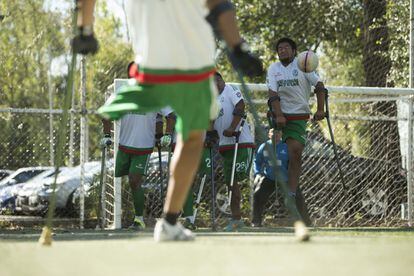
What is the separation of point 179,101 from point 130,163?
18.0 feet

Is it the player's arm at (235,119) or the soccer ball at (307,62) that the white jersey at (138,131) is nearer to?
the player's arm at (235,119)

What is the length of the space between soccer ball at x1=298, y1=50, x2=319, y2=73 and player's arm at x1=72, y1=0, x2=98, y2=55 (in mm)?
4432

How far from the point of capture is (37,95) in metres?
36.9

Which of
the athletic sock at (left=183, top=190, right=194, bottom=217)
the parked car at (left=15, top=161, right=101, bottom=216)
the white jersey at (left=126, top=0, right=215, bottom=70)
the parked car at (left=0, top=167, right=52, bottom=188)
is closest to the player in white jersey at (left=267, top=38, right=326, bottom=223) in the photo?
the athletic sock at (left=183, top=190, right=194, bottom=217)

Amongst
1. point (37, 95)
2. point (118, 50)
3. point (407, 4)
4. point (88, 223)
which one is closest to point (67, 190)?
point (88, 223)

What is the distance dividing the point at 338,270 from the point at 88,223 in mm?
7775

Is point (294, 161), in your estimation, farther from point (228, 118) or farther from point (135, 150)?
point (135, 150)

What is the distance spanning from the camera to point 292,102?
10.0 metres

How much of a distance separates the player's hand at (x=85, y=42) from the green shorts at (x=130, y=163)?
4.81 metres

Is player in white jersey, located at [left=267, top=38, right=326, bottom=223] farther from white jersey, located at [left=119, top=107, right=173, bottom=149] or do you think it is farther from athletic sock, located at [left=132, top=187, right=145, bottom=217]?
athletic sock, located at [left=132, top=187, right=145, bottom=217]

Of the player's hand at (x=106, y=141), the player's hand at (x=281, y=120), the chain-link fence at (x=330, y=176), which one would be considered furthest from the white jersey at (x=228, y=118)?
the player's hand at (x=106, y=141)

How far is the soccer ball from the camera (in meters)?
10.0

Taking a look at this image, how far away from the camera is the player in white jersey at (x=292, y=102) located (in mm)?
9883

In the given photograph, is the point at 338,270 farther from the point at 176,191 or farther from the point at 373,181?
the point at 373,181
